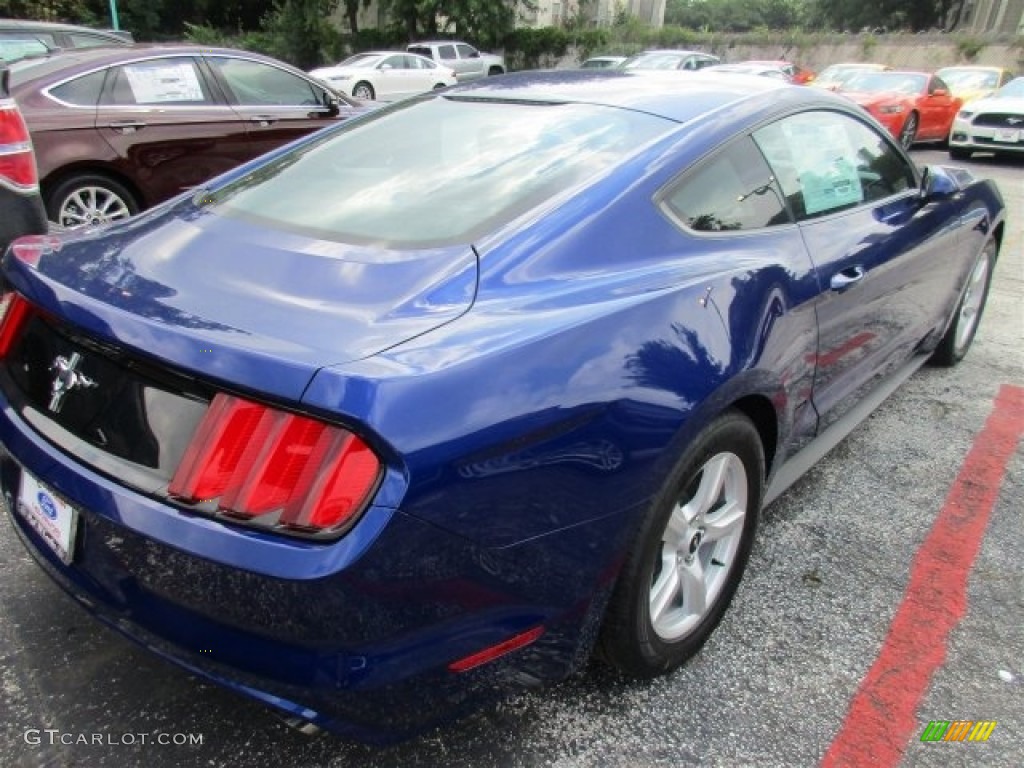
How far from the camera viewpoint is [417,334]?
5.10ft

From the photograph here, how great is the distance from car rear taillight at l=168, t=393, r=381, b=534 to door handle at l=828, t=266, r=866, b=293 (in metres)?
1.72

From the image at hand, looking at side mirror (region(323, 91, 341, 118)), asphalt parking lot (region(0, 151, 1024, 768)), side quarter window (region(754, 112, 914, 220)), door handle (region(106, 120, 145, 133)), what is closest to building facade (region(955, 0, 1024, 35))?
side mirror (region(323, 91, 341, 118))

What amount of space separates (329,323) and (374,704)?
72 centimetres

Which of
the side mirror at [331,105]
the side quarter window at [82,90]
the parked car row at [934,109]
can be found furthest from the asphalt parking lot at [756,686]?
the parked car row at [934,109]

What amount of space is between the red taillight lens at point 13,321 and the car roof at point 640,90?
153 cm

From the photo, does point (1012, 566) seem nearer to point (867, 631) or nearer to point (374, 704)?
point (867, 631)

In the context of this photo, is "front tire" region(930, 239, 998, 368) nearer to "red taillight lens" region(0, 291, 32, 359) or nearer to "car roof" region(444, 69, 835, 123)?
"car roof" region(444, 69, 835, 123)

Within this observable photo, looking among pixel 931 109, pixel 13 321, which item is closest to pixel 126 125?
pixel 13 321

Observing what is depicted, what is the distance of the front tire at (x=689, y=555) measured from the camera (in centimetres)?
187

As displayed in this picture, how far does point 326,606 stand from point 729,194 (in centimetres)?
162

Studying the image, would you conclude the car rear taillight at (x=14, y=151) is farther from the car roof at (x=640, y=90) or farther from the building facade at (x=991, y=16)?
the building facade at (x=991, y=16)

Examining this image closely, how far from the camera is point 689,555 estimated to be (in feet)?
6.93

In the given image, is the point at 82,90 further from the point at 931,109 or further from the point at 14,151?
the point at 931,109

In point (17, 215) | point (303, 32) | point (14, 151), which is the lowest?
point (303, 32)
